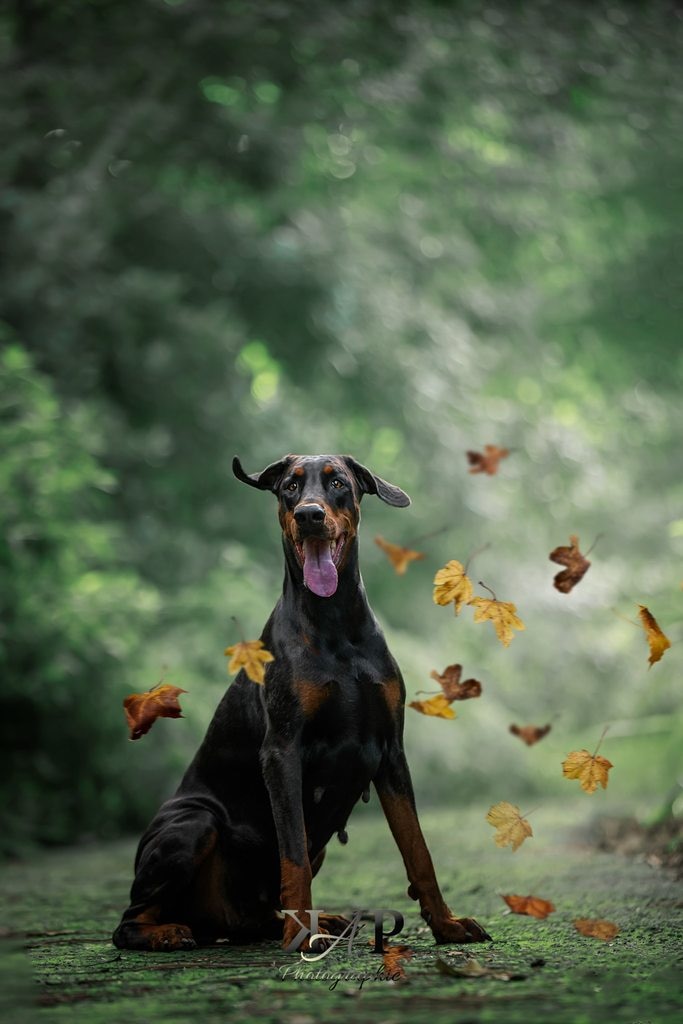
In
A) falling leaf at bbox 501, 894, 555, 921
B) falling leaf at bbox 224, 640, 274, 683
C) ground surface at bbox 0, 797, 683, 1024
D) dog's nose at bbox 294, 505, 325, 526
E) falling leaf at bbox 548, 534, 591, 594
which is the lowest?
ground surface at bbox 0, 797, 683, 1024

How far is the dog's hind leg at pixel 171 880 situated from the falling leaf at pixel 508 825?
3.01 feet

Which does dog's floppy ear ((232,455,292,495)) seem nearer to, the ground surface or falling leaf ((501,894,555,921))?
the ground surface

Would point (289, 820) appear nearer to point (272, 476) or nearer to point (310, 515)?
point (310, 515)

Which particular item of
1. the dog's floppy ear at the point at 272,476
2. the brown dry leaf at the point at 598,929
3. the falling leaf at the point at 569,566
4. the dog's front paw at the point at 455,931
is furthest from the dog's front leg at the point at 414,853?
the falling leaf at the point at 569,566

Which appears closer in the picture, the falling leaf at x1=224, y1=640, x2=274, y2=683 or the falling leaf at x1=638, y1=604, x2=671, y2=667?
the falling leaf at x1=224, y1=640, x2=274, y2=683

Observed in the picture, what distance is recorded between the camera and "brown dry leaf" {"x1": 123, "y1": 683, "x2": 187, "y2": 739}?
4.04 m

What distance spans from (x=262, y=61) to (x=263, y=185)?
49.4 inches

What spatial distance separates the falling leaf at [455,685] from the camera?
14.6 ft

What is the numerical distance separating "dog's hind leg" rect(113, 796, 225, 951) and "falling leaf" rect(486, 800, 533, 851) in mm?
916

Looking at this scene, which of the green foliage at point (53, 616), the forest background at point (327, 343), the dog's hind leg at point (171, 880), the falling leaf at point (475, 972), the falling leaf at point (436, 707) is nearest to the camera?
the falling leaf at point (475, 972)

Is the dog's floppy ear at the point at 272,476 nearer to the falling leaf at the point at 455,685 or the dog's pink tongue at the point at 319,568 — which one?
the dog's pink tongue at the point at 319,568

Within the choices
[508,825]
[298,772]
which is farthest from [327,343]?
[298,772]

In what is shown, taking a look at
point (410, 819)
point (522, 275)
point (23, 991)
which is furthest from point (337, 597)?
point (522, 275)

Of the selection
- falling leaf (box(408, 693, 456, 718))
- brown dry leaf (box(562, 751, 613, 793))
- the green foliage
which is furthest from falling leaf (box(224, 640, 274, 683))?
the green foliage
